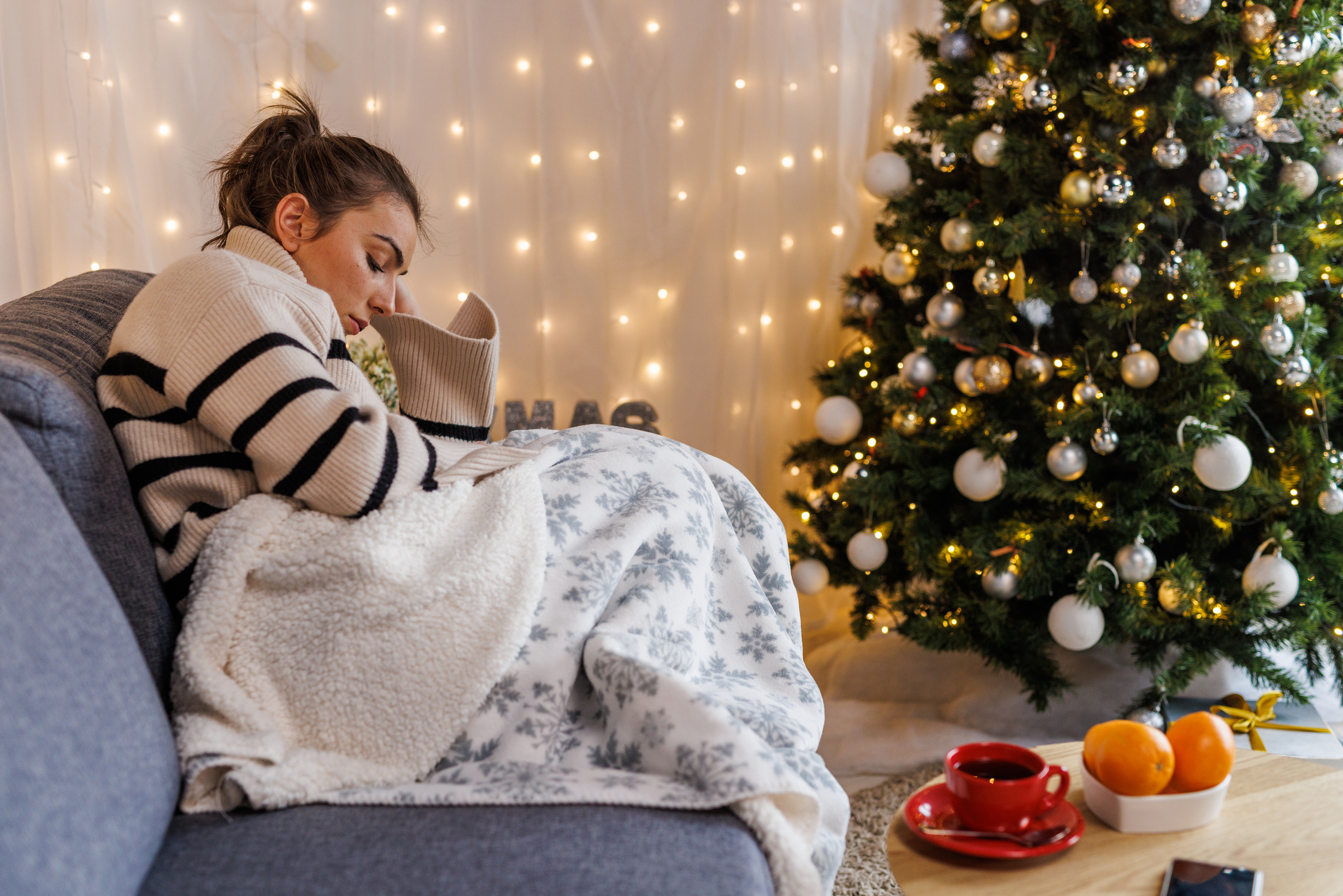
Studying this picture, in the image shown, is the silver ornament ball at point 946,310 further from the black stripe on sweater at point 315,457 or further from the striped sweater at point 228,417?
the black stripe on sweater at point 315,457

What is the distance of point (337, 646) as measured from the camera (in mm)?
676

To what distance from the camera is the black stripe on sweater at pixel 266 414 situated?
72cm

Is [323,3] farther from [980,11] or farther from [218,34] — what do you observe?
[980,11]

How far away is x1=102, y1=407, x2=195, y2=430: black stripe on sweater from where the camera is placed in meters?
0.74

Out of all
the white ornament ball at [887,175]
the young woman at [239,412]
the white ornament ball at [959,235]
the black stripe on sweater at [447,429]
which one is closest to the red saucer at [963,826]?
the young woman at [239,412]

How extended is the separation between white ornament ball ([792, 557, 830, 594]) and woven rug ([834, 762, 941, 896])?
41 centimetres

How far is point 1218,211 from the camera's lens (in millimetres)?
1598

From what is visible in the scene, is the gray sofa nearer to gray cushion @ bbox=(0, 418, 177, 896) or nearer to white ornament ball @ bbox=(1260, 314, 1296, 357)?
gray cushion @ bbox=(0, 418, 177, 896)

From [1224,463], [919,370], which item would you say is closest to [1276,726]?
[1224,463]

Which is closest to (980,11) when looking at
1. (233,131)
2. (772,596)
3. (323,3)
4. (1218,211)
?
(1218,211)

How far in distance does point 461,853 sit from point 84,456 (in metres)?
0.40

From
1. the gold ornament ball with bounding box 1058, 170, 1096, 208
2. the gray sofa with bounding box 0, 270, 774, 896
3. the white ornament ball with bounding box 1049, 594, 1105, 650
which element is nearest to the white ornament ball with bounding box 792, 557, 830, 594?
the white ornament ball with bounding box 1049, 594, 1105, 650

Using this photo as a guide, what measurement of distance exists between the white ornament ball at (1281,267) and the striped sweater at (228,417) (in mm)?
1409

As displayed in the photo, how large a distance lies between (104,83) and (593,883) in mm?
1883
